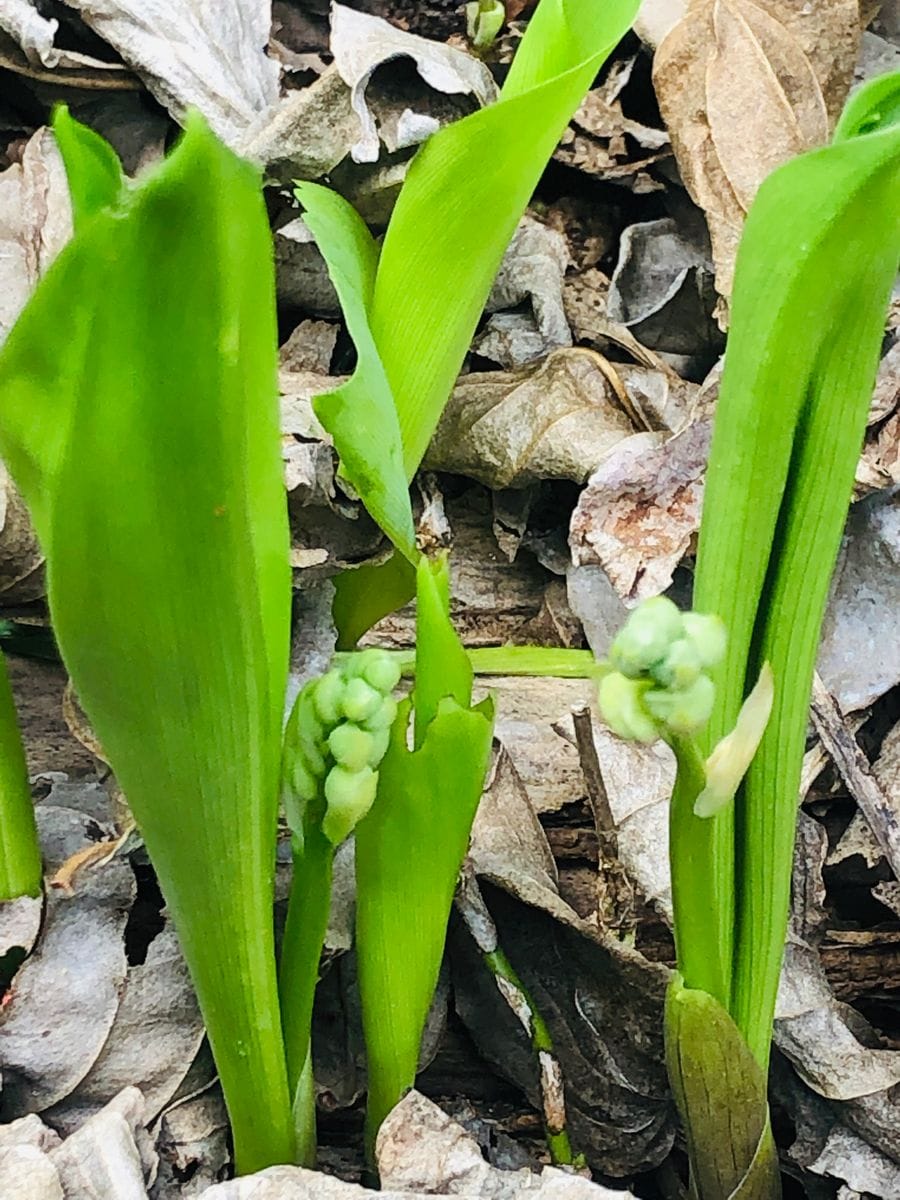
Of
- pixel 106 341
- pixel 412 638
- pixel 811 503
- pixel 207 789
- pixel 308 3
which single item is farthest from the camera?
pixel 308 3

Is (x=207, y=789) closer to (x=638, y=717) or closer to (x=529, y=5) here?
(x=638, y=717)

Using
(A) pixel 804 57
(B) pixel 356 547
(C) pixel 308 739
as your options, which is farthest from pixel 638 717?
(A) pixel 804 57

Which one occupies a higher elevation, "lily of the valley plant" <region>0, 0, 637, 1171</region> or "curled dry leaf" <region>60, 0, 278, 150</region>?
"curled dry leaf" <region>60, 0, 278, 150</region>

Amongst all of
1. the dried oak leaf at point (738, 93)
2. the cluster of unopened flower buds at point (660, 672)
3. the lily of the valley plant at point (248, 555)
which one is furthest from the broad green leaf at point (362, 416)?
the dried oak leaf at point (738, 93)

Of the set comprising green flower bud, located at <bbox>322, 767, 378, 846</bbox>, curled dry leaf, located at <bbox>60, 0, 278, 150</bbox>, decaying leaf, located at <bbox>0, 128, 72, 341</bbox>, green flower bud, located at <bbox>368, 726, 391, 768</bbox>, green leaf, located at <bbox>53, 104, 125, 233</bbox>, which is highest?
curled dry leaf, located at <bbox>60, 0, 278, 150</bbox>

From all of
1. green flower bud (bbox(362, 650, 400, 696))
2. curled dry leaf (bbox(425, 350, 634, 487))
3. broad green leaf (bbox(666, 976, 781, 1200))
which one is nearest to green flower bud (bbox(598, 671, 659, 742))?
green flower bud (bbox(362, 650, 400, 696))

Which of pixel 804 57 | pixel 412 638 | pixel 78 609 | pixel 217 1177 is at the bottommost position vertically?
pixel 217 1177

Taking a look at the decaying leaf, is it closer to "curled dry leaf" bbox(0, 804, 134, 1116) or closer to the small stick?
"curled dry leaf" bbox(0, 804, 134, 1116)
